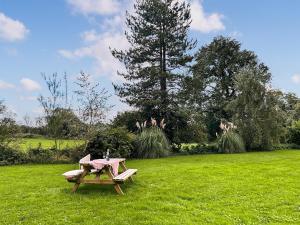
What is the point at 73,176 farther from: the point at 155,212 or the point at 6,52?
the point at 6,52

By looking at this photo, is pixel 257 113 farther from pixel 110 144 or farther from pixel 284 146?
pixel 110 144

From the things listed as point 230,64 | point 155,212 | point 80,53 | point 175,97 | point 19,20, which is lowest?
point 155,212

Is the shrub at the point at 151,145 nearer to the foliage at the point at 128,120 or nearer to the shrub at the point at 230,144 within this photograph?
the foliage at the point at 128,120

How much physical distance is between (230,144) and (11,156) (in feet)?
30.4

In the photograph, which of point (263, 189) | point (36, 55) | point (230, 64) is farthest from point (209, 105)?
point (263, 189)

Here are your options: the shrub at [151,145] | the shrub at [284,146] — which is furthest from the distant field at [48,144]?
the shrub at [284,146]

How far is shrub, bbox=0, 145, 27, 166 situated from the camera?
12.2m

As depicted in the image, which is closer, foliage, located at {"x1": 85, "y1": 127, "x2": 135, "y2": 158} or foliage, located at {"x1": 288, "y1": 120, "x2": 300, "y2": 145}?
foliage, located at {"x1": 85, "y1": 127, "x2": 135, "y2": 158}

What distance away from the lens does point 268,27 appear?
41.8 ft

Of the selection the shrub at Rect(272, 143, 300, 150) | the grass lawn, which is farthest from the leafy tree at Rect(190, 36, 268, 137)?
the grass lawn

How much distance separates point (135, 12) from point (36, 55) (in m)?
7.87

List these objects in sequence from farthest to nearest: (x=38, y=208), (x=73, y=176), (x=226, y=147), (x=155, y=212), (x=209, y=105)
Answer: (x=209, y=105)
(x=226, y=147)
(x=73, y=176)
(x=38, y=208)
(x=155, y=212)

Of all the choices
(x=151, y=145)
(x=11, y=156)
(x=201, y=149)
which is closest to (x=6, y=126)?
(x=11, y=156)

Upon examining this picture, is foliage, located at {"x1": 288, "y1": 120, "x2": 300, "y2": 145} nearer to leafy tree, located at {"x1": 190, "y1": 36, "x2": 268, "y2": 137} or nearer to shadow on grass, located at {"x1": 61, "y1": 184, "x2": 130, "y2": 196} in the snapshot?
leafy tree, located at {"x1": 190, "y1": 36, "x2": 268, "y2": 137}
